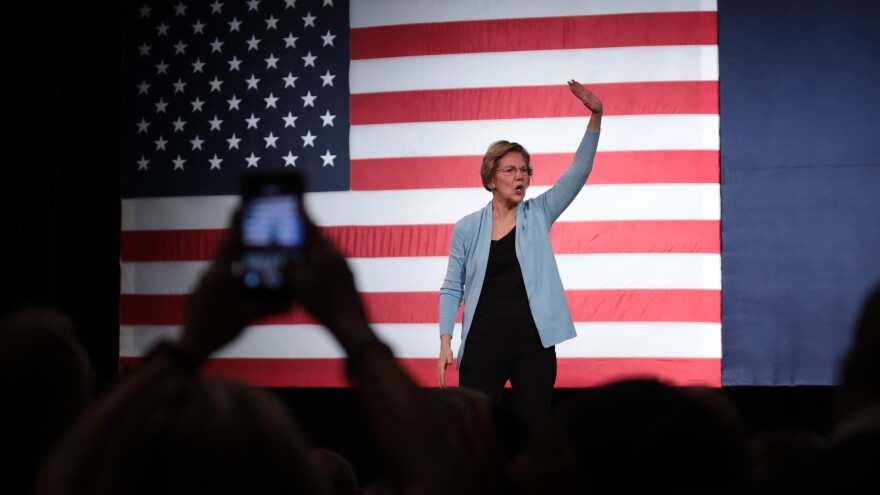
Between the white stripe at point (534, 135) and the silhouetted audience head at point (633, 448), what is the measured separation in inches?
122

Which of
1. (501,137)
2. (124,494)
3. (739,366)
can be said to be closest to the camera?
(124,494)

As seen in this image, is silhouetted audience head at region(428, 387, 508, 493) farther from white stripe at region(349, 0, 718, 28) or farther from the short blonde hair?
white stripe at region(349, 0, 718, 28)

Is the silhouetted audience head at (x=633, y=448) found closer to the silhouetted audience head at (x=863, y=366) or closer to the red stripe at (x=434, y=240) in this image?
the silhouetted audience head at (x=863, y=366)

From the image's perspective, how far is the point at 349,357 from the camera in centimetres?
56

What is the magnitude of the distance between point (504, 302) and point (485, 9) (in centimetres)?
181

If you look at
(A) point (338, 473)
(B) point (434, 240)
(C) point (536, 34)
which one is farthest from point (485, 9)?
(A) point (338, 473)

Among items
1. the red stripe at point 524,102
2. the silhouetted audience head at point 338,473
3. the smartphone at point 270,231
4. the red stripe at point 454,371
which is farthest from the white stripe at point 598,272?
the smartphone at point 270,231

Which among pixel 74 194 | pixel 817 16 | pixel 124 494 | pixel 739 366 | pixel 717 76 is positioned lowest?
pixel 739 366

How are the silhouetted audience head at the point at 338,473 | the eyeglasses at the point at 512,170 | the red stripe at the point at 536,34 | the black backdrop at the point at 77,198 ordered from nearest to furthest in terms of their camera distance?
1. the silhouetted audience head at the point at 338,473
2. the eyeglasses at the point at 512,170
3. the black backdrop at the point at 77,198
4. the red stripe at the point at 536,34

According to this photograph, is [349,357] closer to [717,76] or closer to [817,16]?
[717,76]

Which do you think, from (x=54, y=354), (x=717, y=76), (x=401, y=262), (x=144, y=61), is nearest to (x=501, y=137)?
(x=401, y=262)

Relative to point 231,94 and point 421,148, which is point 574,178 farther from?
point 231,94

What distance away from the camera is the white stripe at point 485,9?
361cm

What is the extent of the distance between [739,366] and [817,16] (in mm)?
1626
